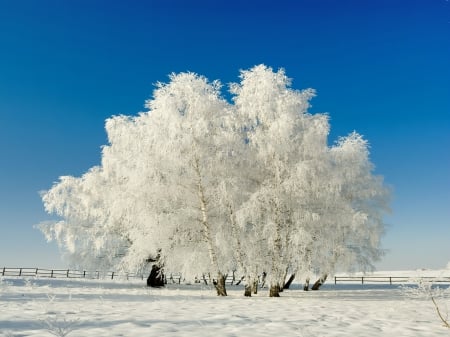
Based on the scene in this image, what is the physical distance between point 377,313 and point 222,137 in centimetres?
979

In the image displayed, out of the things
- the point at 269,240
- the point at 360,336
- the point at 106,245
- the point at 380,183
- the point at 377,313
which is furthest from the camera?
the point at 380,183

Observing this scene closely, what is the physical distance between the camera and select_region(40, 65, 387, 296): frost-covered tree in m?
18.8

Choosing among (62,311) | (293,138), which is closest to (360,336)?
(62,311)

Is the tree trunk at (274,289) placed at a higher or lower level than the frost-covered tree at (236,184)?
lower

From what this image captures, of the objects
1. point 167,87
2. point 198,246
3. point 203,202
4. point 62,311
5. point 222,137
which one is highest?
point 167,87

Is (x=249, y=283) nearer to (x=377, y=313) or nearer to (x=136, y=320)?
(x=377, y=313)

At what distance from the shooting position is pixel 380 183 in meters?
29.4

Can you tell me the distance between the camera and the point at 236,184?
19031mm

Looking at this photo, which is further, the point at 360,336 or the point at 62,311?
the point at 62,311

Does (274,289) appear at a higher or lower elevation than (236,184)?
lower

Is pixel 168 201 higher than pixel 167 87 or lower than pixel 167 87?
lower

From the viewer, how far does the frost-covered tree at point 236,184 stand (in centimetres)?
1878

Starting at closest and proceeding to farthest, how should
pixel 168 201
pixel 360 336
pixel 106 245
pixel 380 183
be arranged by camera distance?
pixel 360 336
pixel 168 201
pixel 106 245
pixel 380 183

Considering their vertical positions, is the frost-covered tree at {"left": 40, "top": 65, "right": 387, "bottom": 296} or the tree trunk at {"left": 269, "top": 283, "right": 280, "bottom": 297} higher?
the frost-covered tree at {"left": 40, "top": 65, "right": 387, "bottom": 296}
